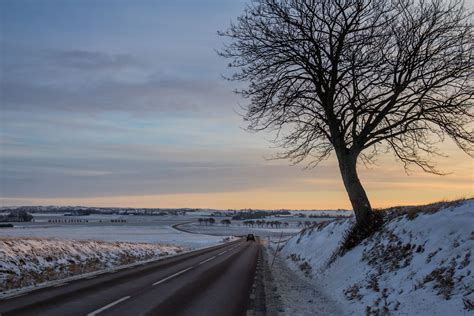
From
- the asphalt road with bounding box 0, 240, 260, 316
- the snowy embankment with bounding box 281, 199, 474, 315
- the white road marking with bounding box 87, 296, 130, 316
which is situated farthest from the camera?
the asphalt road with bounding box 0, 240, 260, 316

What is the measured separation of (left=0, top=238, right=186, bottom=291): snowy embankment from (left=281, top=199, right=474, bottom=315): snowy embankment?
9.61m

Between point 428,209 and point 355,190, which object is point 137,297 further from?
point 355,190

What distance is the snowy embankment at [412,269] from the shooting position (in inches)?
313

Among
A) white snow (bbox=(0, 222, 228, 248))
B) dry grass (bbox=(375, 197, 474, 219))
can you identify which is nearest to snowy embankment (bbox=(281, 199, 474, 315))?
dry grass (bbox=(375, 197, 474, 219))

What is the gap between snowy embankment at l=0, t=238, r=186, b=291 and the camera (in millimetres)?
14773

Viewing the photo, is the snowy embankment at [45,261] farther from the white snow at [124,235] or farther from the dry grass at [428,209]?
the white snow at [124,235]

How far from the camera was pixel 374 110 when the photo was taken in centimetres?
1636

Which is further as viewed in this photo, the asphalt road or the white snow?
the white snow

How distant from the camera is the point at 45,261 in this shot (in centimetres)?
1775

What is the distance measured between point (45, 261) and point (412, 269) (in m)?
14.0

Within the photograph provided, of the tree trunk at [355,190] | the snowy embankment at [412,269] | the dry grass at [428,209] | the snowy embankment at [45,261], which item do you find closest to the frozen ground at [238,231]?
the snowy embankment at [45,261]

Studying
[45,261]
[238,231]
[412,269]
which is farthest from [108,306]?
[238,231]

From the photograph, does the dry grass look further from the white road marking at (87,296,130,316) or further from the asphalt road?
the white road marking at (87,296,130,316)

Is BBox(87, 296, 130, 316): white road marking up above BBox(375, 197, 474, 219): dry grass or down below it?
below
